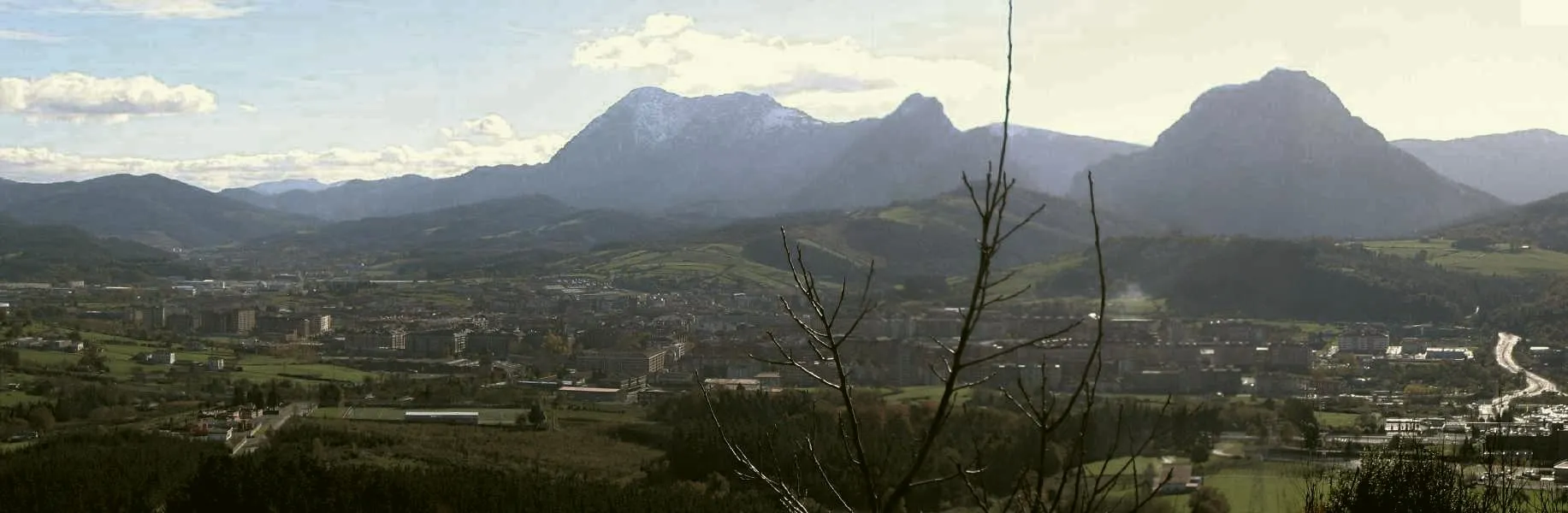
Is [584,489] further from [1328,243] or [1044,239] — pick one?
[1044,239]

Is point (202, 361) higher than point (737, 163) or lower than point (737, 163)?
lower

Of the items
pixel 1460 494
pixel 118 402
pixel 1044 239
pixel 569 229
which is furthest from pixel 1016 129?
pixel 1460 494

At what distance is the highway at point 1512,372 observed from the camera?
23.6m

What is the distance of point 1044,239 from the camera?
73750mm

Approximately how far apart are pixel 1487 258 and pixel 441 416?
42.7 m

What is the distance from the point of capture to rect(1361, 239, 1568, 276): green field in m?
46.4

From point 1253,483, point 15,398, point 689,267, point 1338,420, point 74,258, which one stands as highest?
point 689,267

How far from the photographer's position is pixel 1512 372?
29734mm

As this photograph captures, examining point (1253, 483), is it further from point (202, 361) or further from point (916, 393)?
point (202, 361)

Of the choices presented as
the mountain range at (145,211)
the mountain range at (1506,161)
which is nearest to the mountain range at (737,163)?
the mountain range at (145,211)

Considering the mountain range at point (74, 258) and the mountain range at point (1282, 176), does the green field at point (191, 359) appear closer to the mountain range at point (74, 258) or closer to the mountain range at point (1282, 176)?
the mountain range at point (74, 258)

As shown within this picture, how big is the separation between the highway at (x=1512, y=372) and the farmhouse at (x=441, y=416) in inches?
795

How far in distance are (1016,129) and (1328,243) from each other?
300 ft

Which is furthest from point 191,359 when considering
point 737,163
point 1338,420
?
point 737,163
